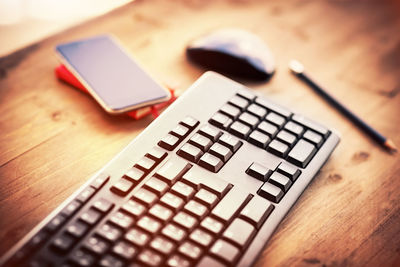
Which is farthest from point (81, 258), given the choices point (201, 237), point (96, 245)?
point (201, 237)

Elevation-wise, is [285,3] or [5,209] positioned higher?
[285,3]

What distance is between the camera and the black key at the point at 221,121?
1.99 ft

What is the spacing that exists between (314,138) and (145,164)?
24 cm

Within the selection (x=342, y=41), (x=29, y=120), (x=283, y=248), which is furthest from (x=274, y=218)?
(x=342, y=41)

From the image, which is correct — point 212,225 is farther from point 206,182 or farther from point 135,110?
point 135,110

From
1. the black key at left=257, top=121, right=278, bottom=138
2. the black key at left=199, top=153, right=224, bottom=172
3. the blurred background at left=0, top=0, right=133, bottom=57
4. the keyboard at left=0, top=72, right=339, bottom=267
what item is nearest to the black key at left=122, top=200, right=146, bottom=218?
the keyboard at left=0, top=72, right=339, bottom=267

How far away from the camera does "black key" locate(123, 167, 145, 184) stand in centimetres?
52

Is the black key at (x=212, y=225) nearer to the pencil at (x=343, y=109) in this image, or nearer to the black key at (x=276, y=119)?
the black key at (x=276, y=119)

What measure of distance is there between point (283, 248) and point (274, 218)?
5 cm

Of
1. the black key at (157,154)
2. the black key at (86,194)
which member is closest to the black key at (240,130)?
the black key at (157,154)

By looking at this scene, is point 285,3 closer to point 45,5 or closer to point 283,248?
point 283,248

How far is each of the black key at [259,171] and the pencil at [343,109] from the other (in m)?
0.23

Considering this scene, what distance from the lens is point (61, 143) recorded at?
63 cm

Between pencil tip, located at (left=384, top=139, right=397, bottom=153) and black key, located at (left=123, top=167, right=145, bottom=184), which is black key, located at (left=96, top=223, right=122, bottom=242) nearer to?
black key, located at (left=123, top=167, right=145, bottom=184)
